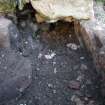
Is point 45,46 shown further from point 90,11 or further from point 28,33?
point 90,11

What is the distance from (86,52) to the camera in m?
2.43

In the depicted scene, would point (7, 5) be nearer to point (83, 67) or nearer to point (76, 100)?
point (83, 67)

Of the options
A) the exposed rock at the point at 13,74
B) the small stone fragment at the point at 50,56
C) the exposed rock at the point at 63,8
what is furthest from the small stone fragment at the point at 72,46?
the exposed rock at the point at 13,74

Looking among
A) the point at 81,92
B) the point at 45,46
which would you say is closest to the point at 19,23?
the point at 45,46

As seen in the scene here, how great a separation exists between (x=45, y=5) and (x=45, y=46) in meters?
0.38

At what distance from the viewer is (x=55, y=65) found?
7.77 feet

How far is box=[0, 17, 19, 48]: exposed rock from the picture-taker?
2207 mm

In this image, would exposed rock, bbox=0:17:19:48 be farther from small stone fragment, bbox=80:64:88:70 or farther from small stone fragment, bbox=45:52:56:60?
small stone fragment, bbox=80:64:88:70

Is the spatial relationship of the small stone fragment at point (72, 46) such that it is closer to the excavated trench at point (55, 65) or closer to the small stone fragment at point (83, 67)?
the excavated trench at point (55, 65)

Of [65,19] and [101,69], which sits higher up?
[65,19]

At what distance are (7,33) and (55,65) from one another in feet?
1.46

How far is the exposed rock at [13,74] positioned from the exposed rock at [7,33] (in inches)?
2.6

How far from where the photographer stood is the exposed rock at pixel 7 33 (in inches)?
86.9

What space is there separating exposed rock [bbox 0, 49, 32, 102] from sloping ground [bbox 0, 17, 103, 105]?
0.06m
